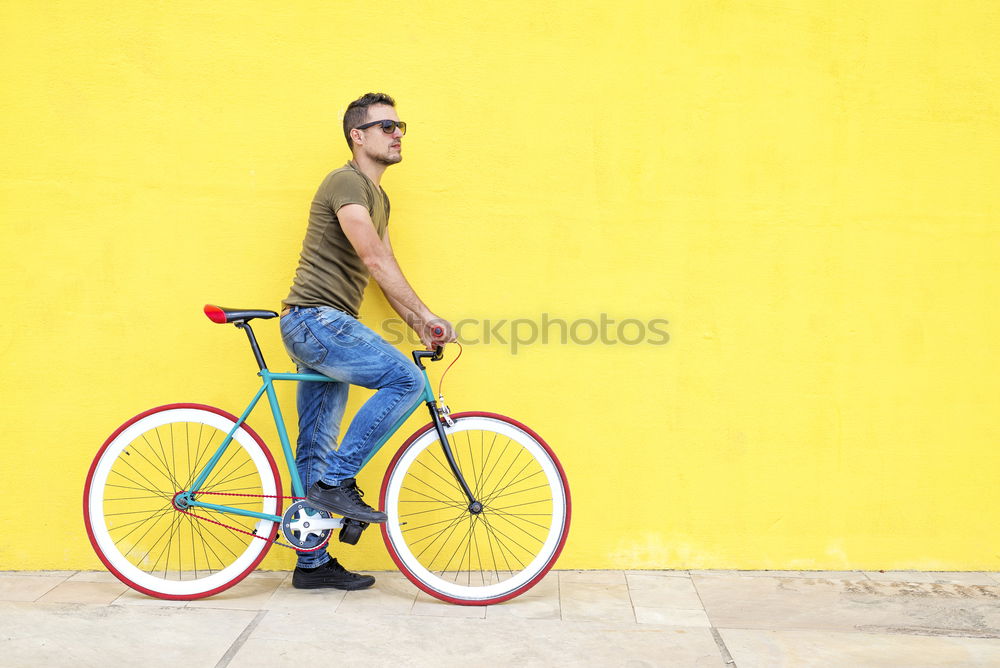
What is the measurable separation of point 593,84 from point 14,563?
3204 mm

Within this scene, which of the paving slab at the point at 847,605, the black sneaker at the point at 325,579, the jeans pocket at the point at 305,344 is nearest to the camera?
the paving slab at the point at 847,605

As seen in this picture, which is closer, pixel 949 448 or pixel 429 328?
pixel 429 328

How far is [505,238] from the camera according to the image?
4027 millimetres

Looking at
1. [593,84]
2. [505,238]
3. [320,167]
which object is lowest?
[505,238]

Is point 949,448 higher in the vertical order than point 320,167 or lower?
lower

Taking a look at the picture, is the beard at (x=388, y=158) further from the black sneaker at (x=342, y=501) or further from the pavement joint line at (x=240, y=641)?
the pavement joint line at (x=240, y=641)

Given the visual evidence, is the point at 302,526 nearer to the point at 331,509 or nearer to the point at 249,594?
the point at 331,509

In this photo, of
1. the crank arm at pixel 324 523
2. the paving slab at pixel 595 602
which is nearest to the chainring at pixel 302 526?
the crank arm at pixel 324 523

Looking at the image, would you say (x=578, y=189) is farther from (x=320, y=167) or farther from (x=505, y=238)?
(x=320, y=167)

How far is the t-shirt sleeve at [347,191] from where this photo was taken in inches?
139

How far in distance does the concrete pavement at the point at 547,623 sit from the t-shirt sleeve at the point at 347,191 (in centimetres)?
153

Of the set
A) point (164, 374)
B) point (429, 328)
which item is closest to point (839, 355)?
point (429, 328)

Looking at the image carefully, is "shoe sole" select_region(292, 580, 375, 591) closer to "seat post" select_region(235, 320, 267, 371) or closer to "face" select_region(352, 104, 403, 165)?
"seat post" select_region(235, 320, 267, 371)

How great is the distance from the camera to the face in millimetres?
3678
